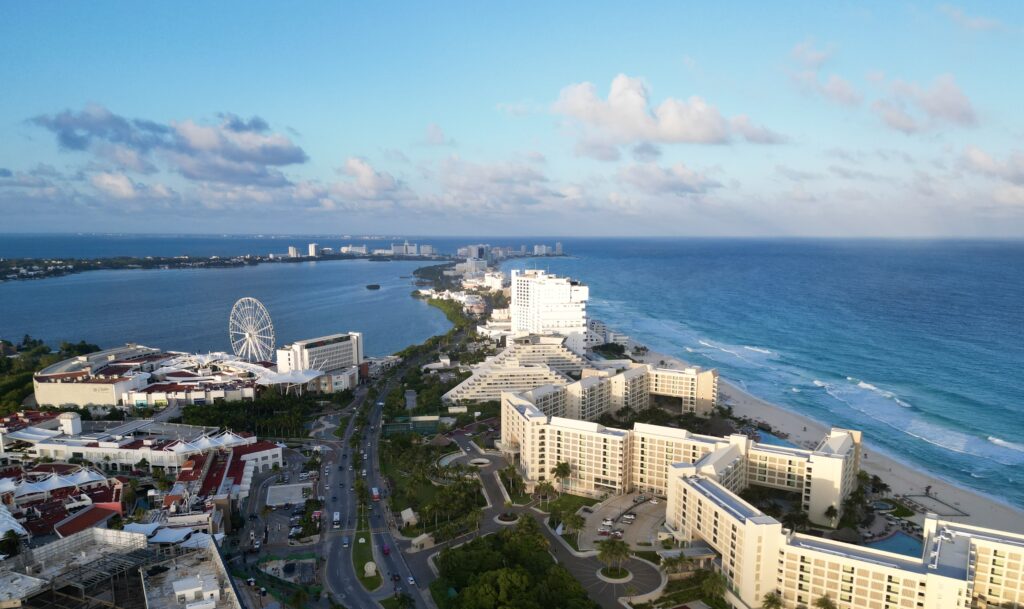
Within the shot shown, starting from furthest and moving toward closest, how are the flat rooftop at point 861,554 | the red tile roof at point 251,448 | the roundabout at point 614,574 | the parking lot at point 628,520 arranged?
the red tile roof at point 251,448
the parking lot at point 628,520
the roundabout at point 614,574
the flat rooftop at point 861,554

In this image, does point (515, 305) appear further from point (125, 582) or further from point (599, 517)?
point (125, 582)

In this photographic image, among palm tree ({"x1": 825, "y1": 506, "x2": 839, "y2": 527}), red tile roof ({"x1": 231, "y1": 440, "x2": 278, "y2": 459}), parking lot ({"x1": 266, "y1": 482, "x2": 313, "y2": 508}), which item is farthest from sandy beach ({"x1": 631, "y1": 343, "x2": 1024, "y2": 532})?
red tile roof ({"x1": 231, "y1": 440, "x2": 278, "y2": 459})

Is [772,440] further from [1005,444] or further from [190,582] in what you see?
[190,582]

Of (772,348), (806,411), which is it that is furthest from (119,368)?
(772,348)

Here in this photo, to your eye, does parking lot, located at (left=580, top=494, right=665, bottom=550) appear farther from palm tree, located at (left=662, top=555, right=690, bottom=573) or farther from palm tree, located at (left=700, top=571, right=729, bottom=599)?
palm tree, located at (left=700, top=571, right=729, bottom=599)

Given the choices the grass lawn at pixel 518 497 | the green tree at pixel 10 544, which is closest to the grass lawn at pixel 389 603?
the grass lawn at pixel 518 497

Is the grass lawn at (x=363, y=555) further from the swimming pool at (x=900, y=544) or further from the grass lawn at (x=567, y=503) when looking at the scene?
the swimming pool at (x=900, y=544)

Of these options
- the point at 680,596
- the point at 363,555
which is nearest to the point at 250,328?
the point at 363,555
